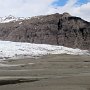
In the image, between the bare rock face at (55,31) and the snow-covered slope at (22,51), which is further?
the bare rock face at (55,31)

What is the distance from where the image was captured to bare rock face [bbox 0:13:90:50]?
7662cm

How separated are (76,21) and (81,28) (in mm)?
2733

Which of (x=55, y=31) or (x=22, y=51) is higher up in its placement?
(x=55, y=31)

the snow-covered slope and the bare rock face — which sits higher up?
the bare rock face

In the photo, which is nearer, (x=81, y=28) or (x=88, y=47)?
(x=88, y=47)

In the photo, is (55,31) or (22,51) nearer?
(22,51)

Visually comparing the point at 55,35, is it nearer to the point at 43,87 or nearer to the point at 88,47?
the point at 88,47

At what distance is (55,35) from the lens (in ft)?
260

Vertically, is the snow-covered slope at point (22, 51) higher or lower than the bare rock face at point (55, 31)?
lower

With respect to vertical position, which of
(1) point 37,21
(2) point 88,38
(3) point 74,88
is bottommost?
(3) point 74,88

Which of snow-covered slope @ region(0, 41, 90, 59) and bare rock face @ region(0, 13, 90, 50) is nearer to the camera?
snow-covered slope @ region(0, 41, 90, 59)

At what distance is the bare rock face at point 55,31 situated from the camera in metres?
76.6

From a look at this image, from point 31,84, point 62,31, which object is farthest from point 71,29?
point 31,84

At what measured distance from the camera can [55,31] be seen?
79.9m
